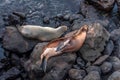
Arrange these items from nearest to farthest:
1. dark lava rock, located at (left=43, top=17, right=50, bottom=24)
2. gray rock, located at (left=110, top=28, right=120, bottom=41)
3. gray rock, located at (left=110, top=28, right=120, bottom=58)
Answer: gray rock, located at (left=110, top=28, right=120, bottom=58) → gray rock, located at (left=110, top=28, right=120, bottom=41) → dark lava rock, located at (left=43, top=17, right=50, bottom=24)

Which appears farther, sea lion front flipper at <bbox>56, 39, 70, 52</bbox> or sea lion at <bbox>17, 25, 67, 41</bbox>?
sea lion at <bbox>17, 25, 67, 41</bbox>

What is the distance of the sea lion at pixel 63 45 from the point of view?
7789 mm

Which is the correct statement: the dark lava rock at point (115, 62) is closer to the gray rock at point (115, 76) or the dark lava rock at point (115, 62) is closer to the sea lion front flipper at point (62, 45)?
the gray rock at point (115, 76)

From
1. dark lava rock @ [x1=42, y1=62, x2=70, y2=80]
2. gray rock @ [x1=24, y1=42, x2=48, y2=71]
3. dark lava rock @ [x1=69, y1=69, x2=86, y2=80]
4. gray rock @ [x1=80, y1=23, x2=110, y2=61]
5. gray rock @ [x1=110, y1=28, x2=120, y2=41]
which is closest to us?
dark lava rock @ [x1=69, y1=69, x2=86, y2=80]

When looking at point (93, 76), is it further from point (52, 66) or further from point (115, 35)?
point (115, 35)

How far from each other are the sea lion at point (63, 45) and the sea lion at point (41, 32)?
0.56 m

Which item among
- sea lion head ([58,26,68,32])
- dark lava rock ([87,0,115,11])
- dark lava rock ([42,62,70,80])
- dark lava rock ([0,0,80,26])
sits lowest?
dark lava rock ([42,62,70,80])

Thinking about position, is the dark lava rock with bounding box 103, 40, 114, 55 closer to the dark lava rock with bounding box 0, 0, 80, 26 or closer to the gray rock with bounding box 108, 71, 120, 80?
the gray rock with bounding box 108, 71, 120, 80

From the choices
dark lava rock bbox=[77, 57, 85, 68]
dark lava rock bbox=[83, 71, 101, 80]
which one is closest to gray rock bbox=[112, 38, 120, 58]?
dark lava rock bbox=[77, 57, 85, 68]

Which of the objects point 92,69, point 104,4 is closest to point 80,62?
point 92,69

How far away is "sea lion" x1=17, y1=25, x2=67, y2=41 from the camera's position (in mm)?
8570

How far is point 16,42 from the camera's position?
8359 mm

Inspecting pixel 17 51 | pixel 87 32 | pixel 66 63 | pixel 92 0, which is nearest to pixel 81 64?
pixel 66 63

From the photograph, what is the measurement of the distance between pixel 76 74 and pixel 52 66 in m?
0.64
